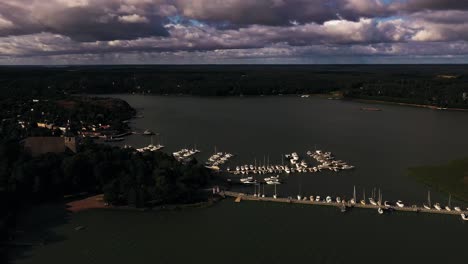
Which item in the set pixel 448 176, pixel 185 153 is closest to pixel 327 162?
pixel 448 176

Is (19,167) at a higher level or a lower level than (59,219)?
higher

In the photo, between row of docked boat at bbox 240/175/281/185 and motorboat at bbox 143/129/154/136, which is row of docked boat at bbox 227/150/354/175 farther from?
motorboat at bbox 143/129/154/136

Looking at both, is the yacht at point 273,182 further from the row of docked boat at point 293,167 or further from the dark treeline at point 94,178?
the dark treeline at point 94,178

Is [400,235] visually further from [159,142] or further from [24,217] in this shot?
[159,142]

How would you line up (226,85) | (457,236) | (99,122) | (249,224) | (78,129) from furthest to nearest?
(226,85)
(99,122)
(78,129)
(249,224)
(457,236)

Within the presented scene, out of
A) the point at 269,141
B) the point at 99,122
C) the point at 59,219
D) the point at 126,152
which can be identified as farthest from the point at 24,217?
the point at 99,122

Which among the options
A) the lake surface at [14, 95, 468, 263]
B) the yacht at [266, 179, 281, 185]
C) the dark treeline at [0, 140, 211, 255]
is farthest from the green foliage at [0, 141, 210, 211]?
the yacht at [266, 179, 281, 185]

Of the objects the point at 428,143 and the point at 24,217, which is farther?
the point at 428,143
